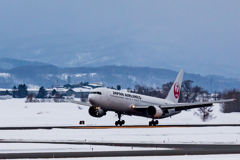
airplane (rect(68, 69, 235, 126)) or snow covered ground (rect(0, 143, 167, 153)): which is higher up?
airplane (rect(68, 69, 235, 126))

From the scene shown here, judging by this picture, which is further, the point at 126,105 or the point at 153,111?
the point at 153,111

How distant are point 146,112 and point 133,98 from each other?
8.25ft

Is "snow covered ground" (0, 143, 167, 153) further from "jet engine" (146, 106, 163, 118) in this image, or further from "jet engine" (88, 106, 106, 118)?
"jet engine" (146, 106, 163, 118)

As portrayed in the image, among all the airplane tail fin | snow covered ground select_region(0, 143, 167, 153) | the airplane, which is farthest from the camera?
the airplane tail fin

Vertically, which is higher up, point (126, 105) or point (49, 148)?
point (126, 105)

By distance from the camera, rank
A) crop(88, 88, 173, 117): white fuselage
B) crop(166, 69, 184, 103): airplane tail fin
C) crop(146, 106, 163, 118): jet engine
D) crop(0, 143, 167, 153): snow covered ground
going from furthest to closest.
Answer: crop(166, 69, 184, 103): airplane tail fin < crop(146, 106, 163, 118): jet engine < crop(88, 88, 173, 117): white fuselage < crop(0, 143, 167, 153): snow covered ground

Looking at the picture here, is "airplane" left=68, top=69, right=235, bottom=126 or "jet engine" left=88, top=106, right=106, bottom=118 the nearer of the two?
"airplane" left=68, top=69, right=235, bottom=126

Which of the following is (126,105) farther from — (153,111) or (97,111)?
(97,111)

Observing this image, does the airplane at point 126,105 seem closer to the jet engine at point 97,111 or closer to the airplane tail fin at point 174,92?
the jet engine at point 97,111

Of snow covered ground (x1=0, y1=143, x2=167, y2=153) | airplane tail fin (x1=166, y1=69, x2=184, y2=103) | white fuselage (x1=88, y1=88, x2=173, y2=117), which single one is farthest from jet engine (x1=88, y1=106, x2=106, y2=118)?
snow covered ground (x1=0, y1=143, x2=167, y2=153)

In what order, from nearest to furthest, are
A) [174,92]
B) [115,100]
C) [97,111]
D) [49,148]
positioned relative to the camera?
[49,148] → [97,111] → [115,100] → [174,92]

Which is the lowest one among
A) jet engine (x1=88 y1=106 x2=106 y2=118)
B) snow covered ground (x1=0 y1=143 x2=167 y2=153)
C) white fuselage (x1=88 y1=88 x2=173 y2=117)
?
snow covered ground (x1=0 y1=143 x2=167 y2=153)

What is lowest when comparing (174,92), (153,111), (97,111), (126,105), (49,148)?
(49,148)

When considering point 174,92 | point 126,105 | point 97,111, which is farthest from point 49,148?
point 174,92
